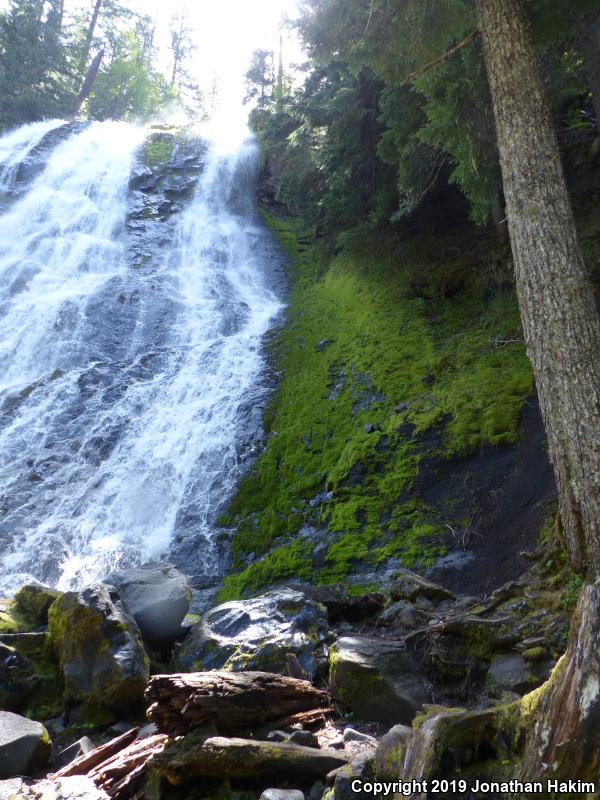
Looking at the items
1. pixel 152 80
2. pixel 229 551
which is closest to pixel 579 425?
pixel 229 551

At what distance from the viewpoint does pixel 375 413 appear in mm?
9945

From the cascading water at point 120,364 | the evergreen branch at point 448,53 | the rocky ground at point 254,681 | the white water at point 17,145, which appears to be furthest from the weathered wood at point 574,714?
the white water at point 17,145

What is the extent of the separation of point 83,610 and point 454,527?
14.8 feet

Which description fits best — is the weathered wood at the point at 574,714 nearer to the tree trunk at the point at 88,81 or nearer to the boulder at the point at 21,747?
the boulder at the point at 21,747

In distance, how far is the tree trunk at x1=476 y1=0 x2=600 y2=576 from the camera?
13.1 feet

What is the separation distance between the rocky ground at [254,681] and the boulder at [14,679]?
0.5 inches

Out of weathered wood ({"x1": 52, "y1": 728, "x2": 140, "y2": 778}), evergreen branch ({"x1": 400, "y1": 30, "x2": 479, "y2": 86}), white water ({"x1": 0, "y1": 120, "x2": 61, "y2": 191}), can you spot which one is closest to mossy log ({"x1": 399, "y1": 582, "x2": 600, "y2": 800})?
weathered wood ({"x1": 52, "y1": 728, "x2": 140, "y2": 778})

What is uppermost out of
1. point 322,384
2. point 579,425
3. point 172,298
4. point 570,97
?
point 570,97

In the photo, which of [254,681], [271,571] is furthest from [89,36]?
[254,681]

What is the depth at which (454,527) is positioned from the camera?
745 centimetres

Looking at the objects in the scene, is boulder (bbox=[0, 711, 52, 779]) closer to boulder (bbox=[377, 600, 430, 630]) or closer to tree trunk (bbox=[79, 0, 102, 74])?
boulder (bbox=[377, 600, 430, 630])

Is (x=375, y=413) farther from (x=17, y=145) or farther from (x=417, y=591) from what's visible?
(x=17, y=145)

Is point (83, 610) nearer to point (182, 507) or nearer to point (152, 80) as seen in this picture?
point (182, 507)

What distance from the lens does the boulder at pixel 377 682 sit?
3896mm
